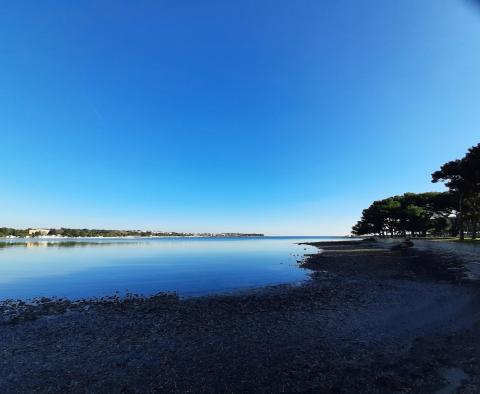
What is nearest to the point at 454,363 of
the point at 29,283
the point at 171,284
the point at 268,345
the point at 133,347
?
the point at 268,345

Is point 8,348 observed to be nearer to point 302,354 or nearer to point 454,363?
point 302,354

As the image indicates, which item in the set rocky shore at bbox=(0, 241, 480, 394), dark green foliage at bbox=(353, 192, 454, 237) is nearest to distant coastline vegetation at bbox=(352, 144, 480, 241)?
dark green foliage at bbox=(353, 192, 454, 237)

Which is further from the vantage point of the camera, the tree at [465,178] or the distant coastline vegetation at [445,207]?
the distant coastline vegetation at [445,207]

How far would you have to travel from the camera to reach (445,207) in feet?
324

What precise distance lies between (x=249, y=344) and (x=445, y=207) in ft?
357

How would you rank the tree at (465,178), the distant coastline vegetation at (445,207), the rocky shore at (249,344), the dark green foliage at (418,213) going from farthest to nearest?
the dark green foliage at (418,213)
the distant coastline vegetation at (445,207)
the tree at (465,178)
the rocky shore at (249,344)

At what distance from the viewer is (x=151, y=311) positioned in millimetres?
18016

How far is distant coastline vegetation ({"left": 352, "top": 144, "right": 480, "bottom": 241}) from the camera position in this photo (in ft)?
193

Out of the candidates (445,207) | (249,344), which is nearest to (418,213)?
(445,207)

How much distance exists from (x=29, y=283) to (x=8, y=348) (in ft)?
74.5

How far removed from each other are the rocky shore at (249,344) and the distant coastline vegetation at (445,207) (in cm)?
4734

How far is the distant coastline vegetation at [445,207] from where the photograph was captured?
58.8 m

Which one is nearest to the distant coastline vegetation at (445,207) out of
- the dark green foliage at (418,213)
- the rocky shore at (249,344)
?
the dark green foliage at (418,213)

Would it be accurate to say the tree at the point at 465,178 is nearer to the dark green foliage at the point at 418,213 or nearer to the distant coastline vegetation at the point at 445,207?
the distant coastline vegetation at the point at 445,207
